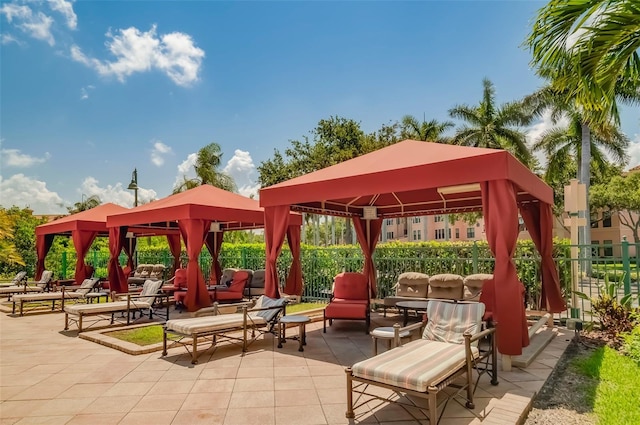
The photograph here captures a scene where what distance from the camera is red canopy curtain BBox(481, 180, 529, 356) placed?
5086 millimetres

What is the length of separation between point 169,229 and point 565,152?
1007 inches

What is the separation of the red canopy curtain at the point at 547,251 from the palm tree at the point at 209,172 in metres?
28.3

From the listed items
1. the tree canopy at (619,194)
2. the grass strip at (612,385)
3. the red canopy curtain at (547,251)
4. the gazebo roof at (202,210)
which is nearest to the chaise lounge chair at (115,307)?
the gazebo roof at (202,210)

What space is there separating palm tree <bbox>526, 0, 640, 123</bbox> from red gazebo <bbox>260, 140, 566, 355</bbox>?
4.76 feet

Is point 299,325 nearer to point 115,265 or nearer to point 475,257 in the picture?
point 475,257

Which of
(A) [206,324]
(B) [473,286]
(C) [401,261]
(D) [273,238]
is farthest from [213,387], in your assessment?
(C) [401,261]

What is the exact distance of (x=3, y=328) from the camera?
902cm

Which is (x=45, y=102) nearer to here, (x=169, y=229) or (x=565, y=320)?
(x=169, y=229)

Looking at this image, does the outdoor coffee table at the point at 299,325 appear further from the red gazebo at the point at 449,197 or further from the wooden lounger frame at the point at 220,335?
the red gazebo at the point at 449,197

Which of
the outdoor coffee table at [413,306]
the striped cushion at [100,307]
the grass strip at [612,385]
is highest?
the outdoor coffee table at [413,306]

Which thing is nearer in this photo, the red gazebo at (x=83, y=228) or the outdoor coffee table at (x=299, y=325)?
the outdoor coffee table at (x=299, y=325)

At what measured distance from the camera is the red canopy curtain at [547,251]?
800 cm

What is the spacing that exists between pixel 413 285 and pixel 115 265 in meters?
9.64

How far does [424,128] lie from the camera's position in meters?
26.7
